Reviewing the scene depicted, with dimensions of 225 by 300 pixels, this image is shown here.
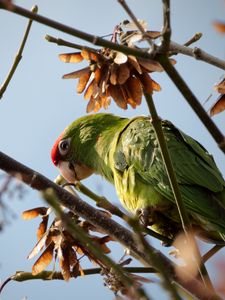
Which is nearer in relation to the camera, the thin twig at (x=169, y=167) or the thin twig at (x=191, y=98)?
the thin twig at (x=191, y=98)

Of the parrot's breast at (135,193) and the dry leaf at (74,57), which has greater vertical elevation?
the dry leaf at (74,57)

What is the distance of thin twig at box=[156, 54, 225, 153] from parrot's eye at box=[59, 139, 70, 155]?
3212 mm

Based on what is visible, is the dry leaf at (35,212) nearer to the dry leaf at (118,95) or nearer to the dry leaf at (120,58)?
the dry leaf at (118,95)

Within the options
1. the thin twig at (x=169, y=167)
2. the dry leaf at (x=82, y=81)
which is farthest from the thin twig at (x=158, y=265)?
the dry leaf at (x=82, y=81)

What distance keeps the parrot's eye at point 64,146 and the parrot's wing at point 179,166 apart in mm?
859

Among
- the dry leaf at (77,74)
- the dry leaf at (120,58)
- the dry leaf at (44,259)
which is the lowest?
the dry leaf at (44,259)

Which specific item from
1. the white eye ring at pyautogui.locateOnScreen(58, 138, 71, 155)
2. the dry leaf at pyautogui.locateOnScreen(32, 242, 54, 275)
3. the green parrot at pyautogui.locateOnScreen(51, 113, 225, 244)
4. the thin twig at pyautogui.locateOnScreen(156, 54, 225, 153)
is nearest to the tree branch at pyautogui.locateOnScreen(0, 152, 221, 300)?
the dry leaf at pyautogui.locateOnScreen(32, 242, 54, 275)

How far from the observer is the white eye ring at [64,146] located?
4.66 metres

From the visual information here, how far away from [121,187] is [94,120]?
1033 mm

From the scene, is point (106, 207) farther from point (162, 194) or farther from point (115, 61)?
point (162, 194)

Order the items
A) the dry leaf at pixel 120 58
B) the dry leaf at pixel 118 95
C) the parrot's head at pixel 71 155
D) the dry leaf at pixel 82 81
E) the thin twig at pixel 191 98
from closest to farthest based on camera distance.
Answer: the thin twig at pixel 191 98 < the dry leaf at pixel 120 58 < the dry leaf at pixel 118 95 < the dry leaf at pixel 82 81 < the parrot's head at pixel 71 155

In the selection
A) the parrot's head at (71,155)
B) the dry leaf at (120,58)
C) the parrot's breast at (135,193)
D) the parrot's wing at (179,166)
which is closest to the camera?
the dry leaf at (120,58)

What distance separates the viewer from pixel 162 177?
134 inches

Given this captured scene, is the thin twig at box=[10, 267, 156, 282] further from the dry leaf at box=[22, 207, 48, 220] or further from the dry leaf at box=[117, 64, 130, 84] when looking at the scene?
the dry leaf at box=[117, 64, 130, 84]
